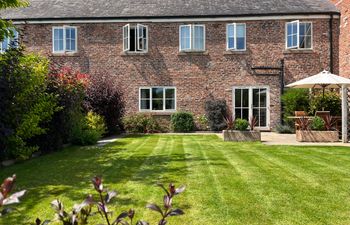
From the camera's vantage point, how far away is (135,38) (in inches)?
827

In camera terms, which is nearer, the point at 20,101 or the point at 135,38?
the point at 20,101

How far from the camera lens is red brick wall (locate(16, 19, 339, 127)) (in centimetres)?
2064

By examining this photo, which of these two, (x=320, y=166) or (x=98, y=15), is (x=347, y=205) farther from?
(x=98, y=15)

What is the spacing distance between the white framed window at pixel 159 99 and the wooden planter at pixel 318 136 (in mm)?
8775

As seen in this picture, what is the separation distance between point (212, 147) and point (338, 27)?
12.7 meters

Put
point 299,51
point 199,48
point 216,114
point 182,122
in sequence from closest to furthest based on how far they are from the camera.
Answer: point 182,122, point 216,114, point 299,51, point 199,48

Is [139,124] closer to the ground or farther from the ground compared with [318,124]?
closer to the ground

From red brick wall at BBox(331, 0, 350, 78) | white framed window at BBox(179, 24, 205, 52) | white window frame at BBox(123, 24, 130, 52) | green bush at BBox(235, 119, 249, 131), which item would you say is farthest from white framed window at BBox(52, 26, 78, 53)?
red brick wall at BBox(331, 0, 350, 78)

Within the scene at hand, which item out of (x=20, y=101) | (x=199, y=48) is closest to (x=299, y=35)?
(x=199, y=48)

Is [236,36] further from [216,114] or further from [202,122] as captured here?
[202,122]

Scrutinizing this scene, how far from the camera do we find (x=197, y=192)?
5863 millimetres

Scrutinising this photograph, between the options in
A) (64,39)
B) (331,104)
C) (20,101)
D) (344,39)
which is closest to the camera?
(20,101)

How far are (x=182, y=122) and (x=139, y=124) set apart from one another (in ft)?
7.73

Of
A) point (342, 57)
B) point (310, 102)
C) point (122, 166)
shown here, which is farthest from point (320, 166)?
point (342, 57)
